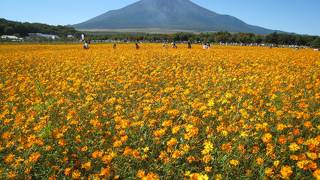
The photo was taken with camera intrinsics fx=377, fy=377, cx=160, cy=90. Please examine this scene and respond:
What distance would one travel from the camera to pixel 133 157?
548 centimetres

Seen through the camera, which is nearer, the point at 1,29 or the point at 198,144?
the point at 198,144

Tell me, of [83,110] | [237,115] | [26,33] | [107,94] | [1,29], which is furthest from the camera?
[26,33]

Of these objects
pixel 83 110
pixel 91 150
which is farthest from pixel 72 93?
pixel 91 150

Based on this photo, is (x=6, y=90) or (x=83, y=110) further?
(x=6, y=90)

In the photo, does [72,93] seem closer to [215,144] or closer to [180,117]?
[180,117]

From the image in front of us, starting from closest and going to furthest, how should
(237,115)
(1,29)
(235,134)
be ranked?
(235,134), (237,115), (1,29)

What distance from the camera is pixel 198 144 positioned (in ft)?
20.5

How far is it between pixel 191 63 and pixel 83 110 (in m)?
12.4

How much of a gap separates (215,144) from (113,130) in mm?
1968

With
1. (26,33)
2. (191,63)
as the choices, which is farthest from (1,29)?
(191,63)

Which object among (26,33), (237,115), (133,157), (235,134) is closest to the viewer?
(133,157)

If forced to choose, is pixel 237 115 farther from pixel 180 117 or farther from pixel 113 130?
pixel 113 130

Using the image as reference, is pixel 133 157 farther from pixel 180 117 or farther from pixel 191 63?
pixel 191 63

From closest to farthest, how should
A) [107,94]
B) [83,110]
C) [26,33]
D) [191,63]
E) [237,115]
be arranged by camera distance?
[237,115] → [83,110] → [107,94] → [191,63] → [26,33]
